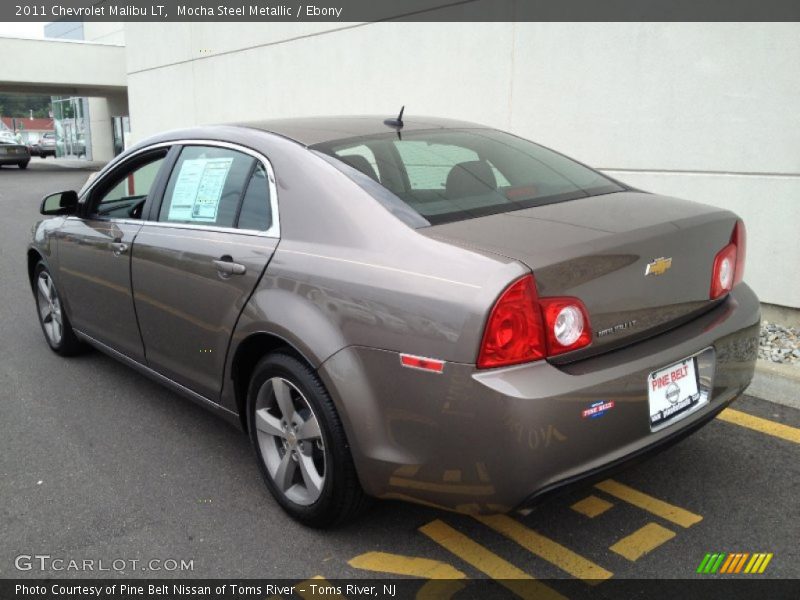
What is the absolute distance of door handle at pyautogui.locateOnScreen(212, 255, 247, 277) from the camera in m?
2.95

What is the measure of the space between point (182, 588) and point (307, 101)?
9.04m

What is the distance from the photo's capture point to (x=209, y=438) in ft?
12.2

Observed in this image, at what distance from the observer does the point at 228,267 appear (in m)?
2.99

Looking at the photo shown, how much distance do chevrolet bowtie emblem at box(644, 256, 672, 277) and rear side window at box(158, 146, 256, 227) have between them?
1.69 m

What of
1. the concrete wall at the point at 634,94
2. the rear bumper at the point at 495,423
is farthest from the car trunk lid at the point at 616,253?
the concrete wall at the point at 634,94

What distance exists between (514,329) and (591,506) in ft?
3.80

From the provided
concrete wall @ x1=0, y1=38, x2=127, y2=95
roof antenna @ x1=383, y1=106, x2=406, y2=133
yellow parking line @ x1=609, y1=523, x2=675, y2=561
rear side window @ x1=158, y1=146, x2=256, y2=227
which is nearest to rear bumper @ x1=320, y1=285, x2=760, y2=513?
yellow parking line @ x1=609, y1=523, x2=675, y2=561

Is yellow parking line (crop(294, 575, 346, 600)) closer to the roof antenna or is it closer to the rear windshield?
the rear windshield

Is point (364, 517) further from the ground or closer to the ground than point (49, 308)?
closer to the ground

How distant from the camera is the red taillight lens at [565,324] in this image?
221 cm

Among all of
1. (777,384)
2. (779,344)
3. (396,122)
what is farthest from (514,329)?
(779,344)

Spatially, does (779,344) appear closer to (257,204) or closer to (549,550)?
(549,550)
